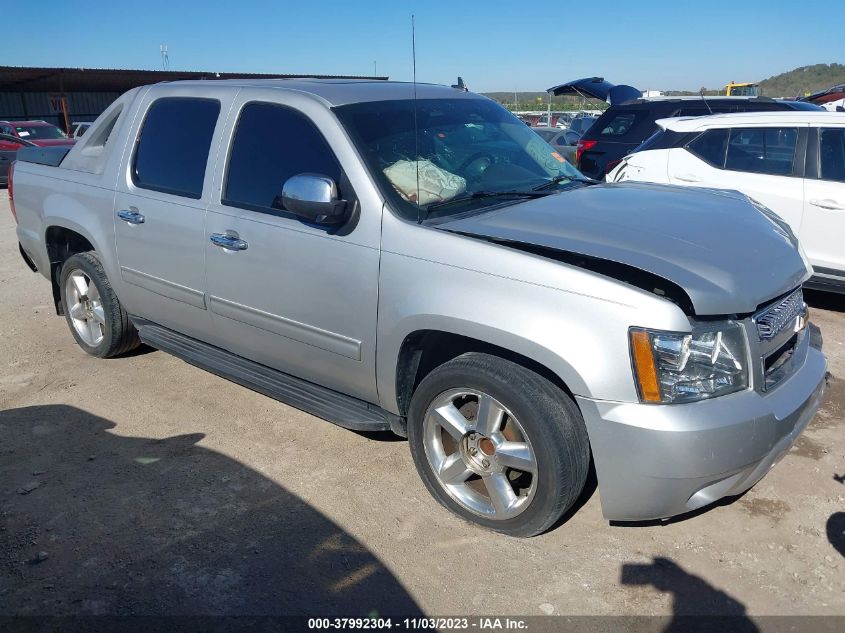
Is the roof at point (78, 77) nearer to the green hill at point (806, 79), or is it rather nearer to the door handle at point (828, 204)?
the door handle at point (828, 204)

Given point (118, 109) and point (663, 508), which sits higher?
point (118, 109)

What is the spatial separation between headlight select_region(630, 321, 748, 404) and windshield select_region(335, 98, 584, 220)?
1.21m

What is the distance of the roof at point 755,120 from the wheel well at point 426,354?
4548mm

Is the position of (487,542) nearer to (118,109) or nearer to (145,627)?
(145,627)

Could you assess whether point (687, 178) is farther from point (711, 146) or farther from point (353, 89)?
point (353, 89)

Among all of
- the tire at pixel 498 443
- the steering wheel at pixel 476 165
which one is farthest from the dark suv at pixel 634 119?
the tire at pixel 498 443

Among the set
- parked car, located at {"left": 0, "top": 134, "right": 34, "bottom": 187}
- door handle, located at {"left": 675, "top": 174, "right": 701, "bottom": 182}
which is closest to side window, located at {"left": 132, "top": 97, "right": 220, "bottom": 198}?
door handle, located at {"left": 675, "top": 174, "right": 701, "bottom": 182}

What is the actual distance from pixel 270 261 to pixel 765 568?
2594 millimetres

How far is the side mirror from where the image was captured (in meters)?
3.22

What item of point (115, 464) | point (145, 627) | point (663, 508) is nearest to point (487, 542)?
point (663, 508)

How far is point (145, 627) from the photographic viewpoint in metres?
2.67

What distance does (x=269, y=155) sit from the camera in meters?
3.79

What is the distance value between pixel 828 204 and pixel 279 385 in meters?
4.71

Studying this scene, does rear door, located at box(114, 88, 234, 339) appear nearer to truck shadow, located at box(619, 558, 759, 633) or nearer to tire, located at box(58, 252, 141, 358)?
tire, located at box(58, 252, 141, 358)
